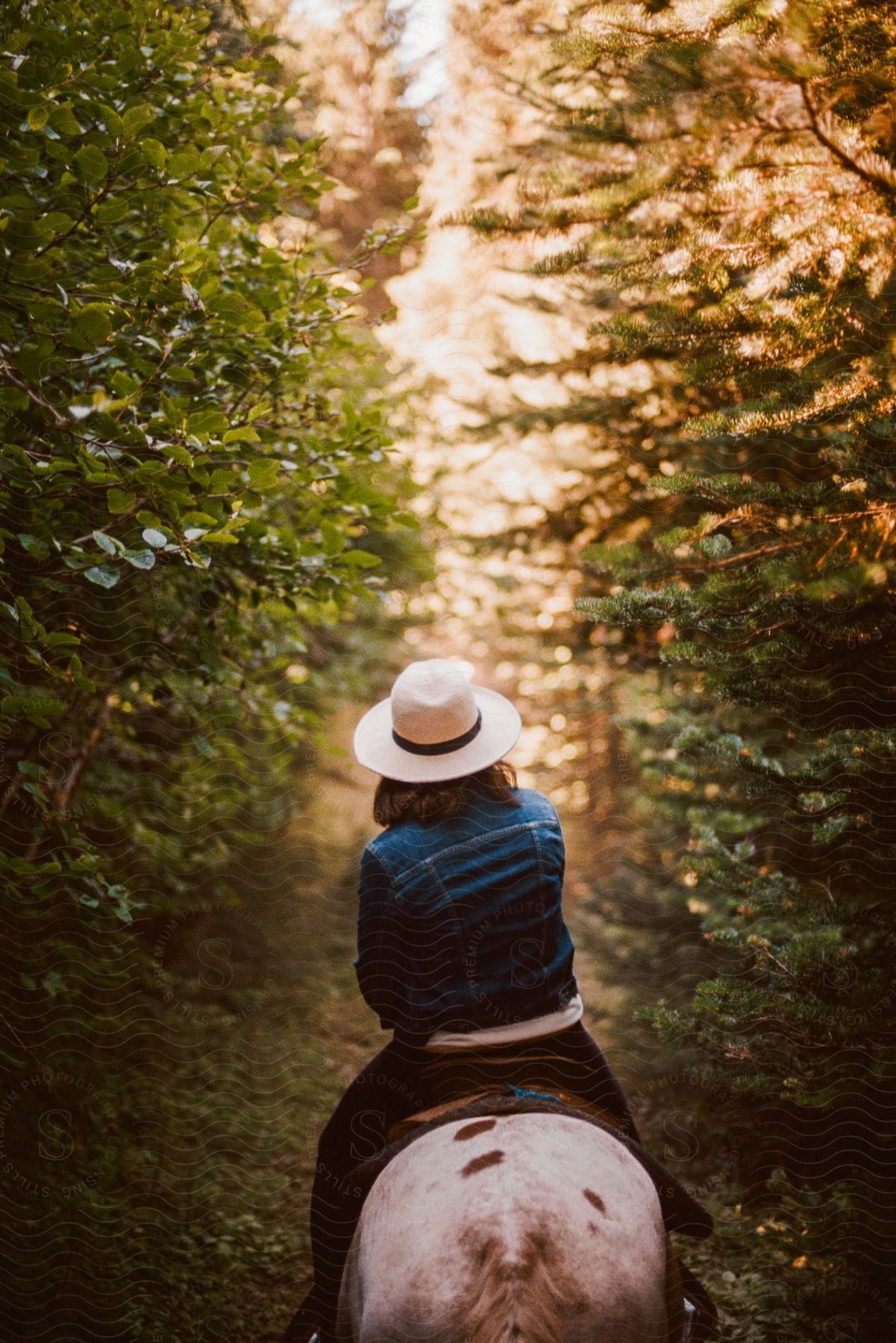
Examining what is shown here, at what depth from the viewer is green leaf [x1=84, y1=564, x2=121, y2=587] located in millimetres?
1778

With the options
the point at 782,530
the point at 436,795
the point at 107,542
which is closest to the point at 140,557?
the point at 107,542

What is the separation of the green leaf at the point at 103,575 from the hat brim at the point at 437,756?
808mm

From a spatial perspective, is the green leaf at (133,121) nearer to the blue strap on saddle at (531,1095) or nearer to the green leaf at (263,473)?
the green leaf at (263,473)

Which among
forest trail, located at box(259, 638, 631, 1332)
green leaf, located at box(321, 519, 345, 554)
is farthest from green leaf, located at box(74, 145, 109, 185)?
forest trail, located at box(259, 638, 631, 1332)

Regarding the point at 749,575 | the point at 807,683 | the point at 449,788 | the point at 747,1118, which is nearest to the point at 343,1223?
the point at 449,788

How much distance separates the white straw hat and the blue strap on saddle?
77 cm

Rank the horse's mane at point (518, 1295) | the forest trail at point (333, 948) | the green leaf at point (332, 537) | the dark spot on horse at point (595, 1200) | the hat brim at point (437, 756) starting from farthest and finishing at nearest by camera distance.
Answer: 1. the forest trail at point (333, 948)
2. the green leaf at point (332, 537)
3. the hat brim at point (437, 756)
4. the dark spot on horse at point (595, 1200)
5. the horse's mane at point (518, 1295)

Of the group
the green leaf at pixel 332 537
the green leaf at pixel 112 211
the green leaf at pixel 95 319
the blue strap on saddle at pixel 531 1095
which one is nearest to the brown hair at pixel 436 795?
the blue strap on saddle at pixel 531 1095

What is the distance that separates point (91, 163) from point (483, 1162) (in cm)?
228

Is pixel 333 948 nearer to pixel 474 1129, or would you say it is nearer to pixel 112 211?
pixel 474 1129

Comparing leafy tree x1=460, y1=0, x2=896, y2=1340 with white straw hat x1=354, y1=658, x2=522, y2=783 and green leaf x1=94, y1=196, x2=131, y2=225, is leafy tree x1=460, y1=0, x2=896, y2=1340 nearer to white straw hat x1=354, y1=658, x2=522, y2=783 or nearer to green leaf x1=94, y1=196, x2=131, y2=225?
white straw hat x1=354, y1=658, x2=522, y2=783

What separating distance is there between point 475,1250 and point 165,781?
2843 mm

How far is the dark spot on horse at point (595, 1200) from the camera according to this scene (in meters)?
1.52

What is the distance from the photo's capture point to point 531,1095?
6.12 feet
